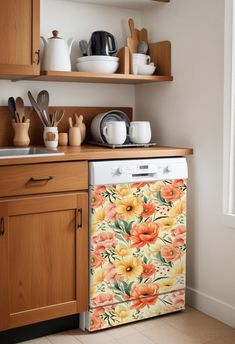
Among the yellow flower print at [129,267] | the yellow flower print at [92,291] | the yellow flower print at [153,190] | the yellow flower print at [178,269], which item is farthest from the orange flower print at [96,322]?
the yellow flower print at [153,190]

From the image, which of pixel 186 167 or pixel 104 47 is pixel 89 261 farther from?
pixel 104 47

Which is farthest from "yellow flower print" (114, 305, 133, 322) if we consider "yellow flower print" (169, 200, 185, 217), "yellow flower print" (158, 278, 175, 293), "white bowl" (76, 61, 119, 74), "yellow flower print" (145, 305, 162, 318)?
"white bowl" (76, 61, 119, 74)

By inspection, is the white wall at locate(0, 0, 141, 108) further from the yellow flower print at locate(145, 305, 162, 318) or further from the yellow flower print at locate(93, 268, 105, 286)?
the yellow flower print at locate(145, 305, 162, 318)

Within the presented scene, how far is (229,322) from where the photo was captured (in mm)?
2812

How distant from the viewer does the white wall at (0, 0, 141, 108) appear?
10.0 ft

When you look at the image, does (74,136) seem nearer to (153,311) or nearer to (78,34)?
(78,34)

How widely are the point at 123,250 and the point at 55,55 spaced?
1.13 m

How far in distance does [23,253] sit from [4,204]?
0.87ft

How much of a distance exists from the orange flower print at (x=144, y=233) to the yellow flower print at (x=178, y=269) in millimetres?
224

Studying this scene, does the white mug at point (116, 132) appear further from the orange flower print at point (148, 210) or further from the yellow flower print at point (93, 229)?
the yellow flower print at point (93, 229)

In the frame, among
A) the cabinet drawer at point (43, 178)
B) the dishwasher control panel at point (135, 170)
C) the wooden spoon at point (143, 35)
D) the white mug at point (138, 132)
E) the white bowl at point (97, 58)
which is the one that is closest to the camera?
the cabinet drawer at point (43, 178)

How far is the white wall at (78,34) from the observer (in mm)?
3049

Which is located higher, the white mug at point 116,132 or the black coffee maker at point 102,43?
the black coffee maker at point 102,43

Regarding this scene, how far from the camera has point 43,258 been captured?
2.55 m
